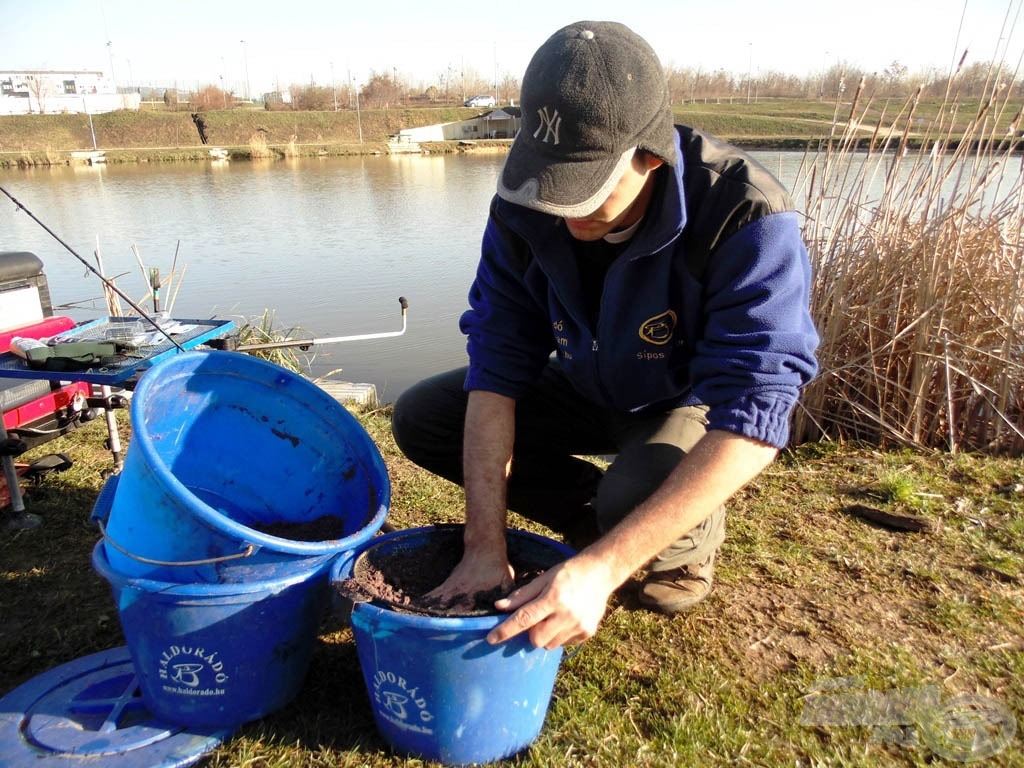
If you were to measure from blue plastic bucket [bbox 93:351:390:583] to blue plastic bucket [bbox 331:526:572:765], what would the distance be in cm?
24

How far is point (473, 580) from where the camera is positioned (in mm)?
1794

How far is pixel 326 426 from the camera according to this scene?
203cm

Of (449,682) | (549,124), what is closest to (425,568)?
(449,682)

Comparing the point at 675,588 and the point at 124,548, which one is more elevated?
the point at 124,548

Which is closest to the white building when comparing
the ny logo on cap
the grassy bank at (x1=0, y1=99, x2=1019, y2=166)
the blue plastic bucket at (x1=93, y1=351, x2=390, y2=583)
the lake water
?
the grassy bank at (x1=0, y1=99, x2=1019, y2=166)

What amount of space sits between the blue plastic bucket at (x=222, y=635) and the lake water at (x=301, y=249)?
3.75 metres

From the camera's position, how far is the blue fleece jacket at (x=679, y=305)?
172 centimetres

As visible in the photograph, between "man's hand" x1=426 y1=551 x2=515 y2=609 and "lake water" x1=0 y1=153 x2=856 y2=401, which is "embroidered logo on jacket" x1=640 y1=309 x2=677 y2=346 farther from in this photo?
"lake water" x1=0 y1=153 x2=856 y2=401

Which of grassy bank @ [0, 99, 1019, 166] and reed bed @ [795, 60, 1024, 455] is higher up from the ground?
reed bed @ [795, 60, 1024, 455]

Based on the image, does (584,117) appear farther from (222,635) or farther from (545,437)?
(222,635)

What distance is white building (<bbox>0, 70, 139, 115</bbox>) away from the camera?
216ft

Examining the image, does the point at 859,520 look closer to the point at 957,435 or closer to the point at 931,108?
the point at 957,435

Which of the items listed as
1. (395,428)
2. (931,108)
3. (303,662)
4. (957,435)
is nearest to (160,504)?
(303,662)

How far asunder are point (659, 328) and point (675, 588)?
2.39 ft
